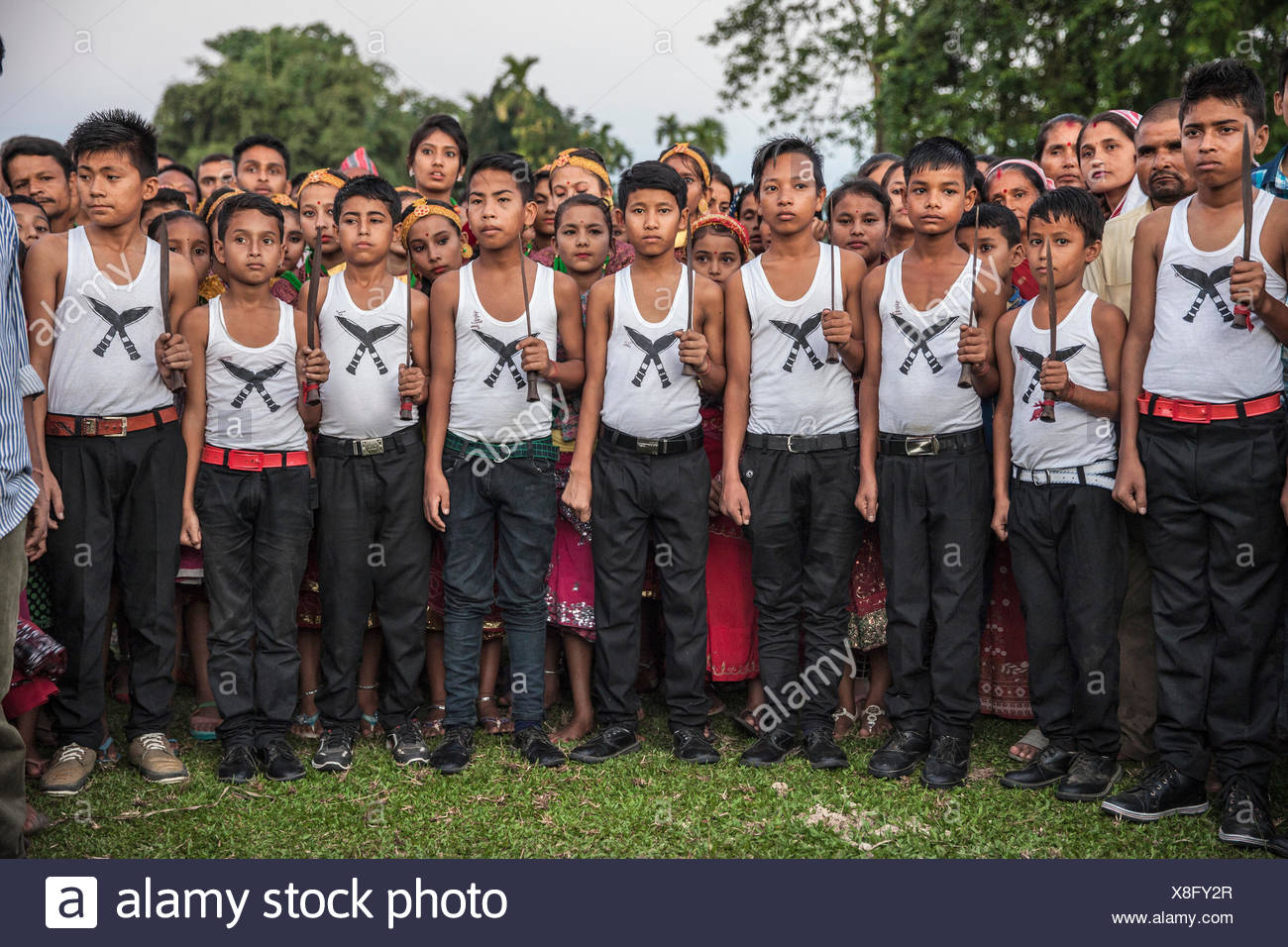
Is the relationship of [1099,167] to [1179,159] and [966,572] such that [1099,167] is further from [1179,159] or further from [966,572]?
[966,572]

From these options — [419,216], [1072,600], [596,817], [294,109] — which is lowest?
[596,817]

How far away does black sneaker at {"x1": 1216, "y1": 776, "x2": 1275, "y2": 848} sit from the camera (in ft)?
11.5

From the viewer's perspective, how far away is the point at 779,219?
429 cm

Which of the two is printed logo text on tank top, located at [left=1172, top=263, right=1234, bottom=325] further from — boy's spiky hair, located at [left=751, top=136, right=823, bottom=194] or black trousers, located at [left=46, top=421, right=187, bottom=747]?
black trousers, located at [left=46, top=421, right=187, bottom=747]

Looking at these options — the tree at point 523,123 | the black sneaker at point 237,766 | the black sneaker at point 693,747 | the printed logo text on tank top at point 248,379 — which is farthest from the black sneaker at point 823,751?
the tree at point 523,123

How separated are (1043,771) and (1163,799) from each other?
1.37 ft

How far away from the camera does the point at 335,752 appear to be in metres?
4.20

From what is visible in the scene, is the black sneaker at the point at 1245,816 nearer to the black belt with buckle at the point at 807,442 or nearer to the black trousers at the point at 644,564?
the black belt with buckle at the point at 807,442

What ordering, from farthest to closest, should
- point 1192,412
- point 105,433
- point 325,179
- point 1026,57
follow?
point 1026,57
point 325,179
point 105,433
point 1192,412

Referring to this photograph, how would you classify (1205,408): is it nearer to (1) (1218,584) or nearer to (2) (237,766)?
(1) (1218,584)

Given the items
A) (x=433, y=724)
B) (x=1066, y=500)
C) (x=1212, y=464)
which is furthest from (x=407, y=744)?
(x=1212, y=464)

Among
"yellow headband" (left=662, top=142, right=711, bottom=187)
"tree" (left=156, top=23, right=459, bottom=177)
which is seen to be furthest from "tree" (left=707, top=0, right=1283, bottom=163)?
"tree" (left=156, top=23, right=459, bottom=177)

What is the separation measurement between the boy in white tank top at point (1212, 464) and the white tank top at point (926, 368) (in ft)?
1.85

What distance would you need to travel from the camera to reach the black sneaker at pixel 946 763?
401cm
